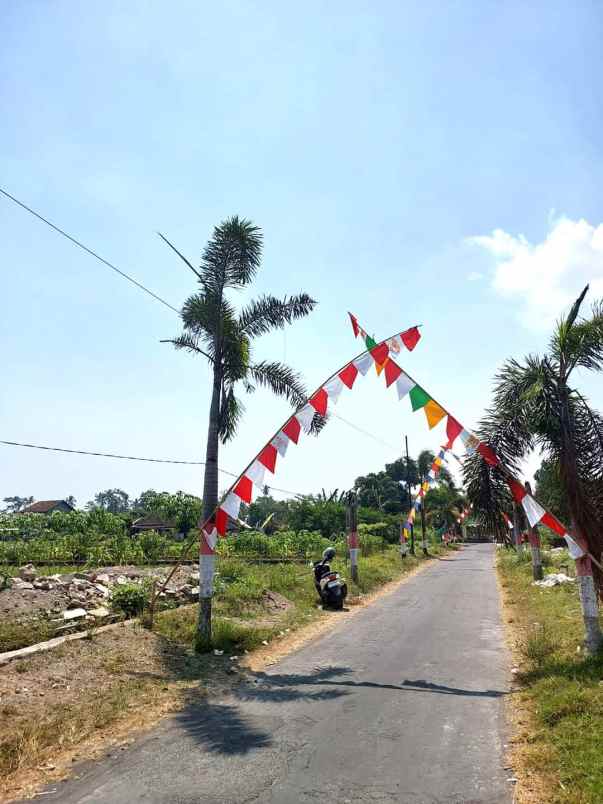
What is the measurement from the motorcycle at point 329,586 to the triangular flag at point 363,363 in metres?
6.51

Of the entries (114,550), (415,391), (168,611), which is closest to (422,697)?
(415,391)

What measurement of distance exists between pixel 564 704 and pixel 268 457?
5576mm

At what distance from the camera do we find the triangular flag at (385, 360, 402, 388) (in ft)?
32.0

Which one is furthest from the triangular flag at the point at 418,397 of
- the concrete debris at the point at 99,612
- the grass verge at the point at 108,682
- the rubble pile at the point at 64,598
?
the concrete debris at the point at 99,612

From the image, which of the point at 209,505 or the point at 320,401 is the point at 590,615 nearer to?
the point at 320,401

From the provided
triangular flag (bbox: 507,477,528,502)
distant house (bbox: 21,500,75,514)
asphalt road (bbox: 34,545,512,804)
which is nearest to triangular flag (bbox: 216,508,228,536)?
asphalt road (bbox: 34,545,512,804)

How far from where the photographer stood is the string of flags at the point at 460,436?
8289 mm

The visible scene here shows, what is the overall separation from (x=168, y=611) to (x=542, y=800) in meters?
9.14

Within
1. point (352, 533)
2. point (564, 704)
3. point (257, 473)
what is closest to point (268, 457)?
point (257, 473)

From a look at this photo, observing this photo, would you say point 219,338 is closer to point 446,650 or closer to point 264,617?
point 264,617

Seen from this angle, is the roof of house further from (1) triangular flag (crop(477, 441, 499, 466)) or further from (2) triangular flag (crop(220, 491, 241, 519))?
(1) triangular flag (crop(477, 441, 499, 466))

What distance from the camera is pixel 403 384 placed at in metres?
9.66

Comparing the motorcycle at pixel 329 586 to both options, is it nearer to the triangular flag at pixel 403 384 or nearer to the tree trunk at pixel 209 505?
the tree trunk at pixel 209 505

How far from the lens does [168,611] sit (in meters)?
11.9
